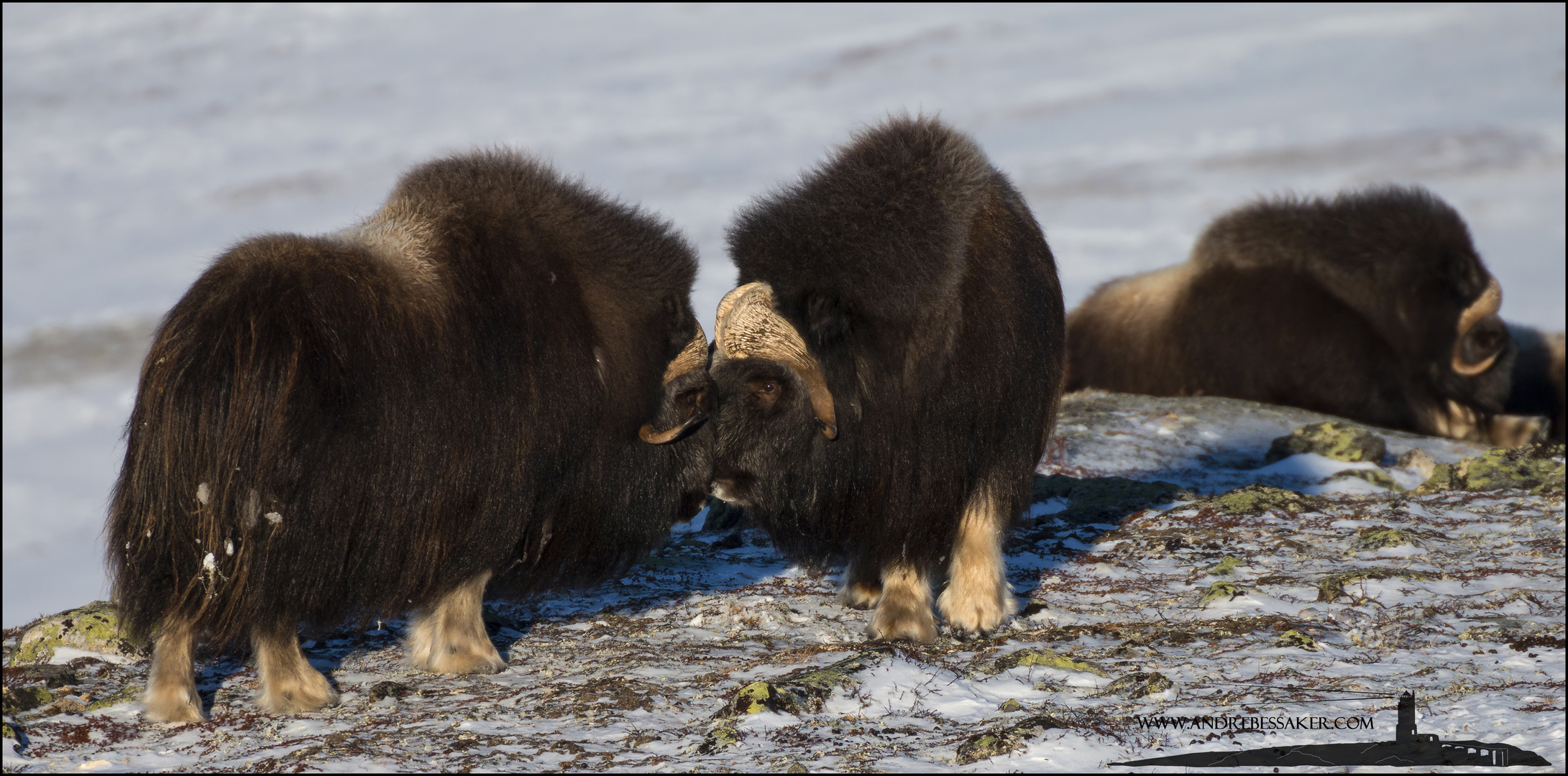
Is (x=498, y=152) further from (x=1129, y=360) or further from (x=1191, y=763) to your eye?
(x=1129, y=360)

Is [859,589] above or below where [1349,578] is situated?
above

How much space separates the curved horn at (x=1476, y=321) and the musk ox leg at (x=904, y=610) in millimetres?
5603

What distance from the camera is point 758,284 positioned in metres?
3.58

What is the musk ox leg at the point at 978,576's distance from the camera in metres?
3.84

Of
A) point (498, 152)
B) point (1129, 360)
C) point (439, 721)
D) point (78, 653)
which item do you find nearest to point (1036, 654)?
point (439, 721)

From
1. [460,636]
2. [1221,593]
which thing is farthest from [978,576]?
[460,636]

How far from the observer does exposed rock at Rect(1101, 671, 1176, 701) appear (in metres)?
3.04

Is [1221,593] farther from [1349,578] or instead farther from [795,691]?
[795,691]

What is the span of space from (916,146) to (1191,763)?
1.94 m

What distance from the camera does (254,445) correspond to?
2.96 metres

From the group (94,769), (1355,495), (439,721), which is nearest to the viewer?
(94,769)

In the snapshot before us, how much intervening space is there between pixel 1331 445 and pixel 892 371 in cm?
390

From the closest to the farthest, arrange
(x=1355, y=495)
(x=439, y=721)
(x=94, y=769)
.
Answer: (x=94, y=769)
(x=439, y=721)
(x=1355, y=495)

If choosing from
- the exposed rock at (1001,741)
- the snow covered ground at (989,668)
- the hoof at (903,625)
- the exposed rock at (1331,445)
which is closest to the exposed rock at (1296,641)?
the snow covered ground at (989,668)
